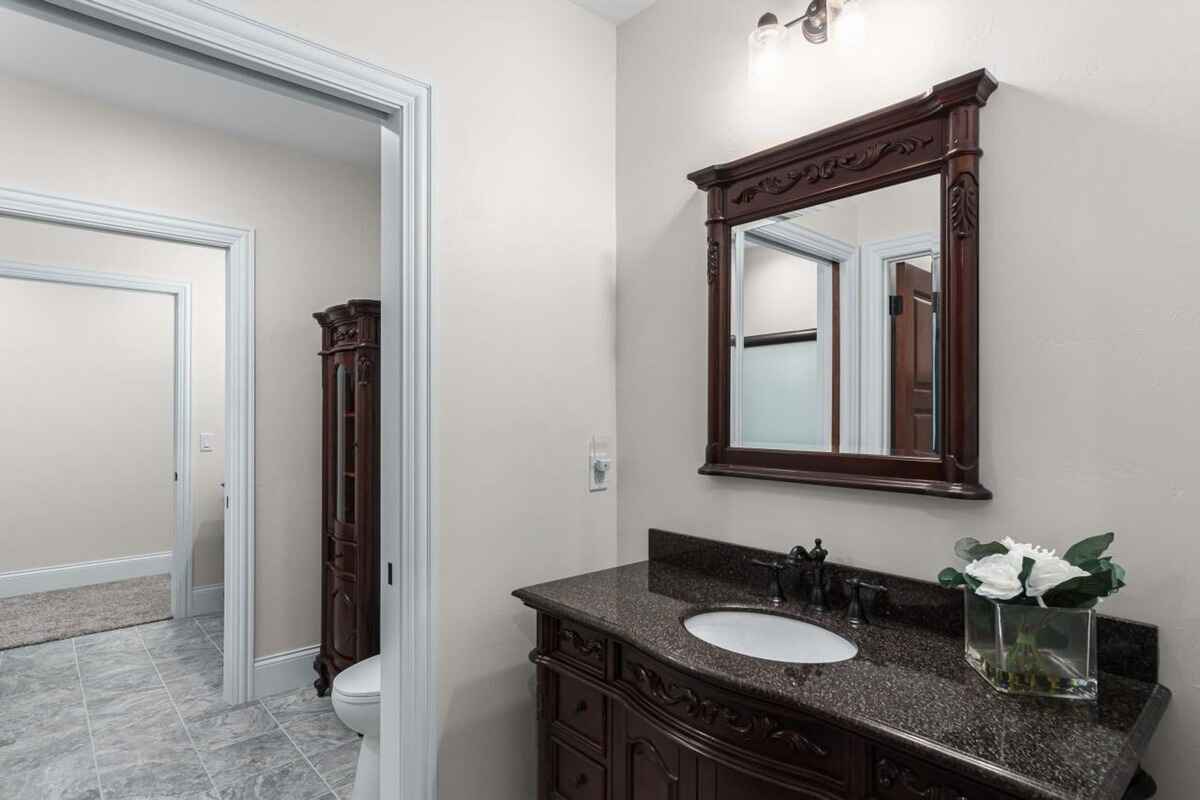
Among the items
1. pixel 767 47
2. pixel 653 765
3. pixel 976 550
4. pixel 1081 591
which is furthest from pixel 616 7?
pixel 653 765

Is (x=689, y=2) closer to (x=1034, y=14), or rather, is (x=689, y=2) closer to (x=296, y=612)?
(x=1034, y=14)

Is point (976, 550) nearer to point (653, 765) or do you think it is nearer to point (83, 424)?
point (653, 765)

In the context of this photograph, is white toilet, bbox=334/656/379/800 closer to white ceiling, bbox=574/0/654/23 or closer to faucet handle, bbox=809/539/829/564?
faucet handle, bbox=809/539/829/564

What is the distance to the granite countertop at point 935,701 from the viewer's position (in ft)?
2.77

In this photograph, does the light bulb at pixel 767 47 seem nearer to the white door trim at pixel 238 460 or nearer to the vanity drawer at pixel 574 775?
the vanity drawer at pixel 574 775

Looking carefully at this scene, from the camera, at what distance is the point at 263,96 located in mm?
2727

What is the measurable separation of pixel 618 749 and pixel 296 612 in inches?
91.7

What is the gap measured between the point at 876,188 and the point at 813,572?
2.98 ft

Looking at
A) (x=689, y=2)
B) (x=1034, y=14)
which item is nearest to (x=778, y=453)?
(x=1034, y=14)

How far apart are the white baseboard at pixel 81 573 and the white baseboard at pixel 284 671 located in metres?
3.00

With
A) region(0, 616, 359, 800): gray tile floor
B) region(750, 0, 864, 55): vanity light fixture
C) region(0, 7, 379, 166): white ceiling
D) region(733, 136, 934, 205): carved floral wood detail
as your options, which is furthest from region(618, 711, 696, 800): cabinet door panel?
region(0, 7, 379, 166): white ceiling

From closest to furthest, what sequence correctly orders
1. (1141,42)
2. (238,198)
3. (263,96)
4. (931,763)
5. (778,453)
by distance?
(931,763) < (1141,42) < (778,453) < (263,96) < (238,198)

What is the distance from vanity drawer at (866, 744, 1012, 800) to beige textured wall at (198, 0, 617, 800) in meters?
1.09

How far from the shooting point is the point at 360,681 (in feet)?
7.14
